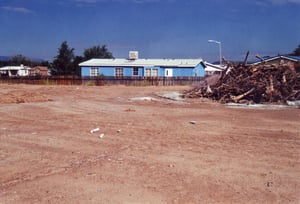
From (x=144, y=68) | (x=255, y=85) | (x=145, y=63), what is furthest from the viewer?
(x=145, y=63)

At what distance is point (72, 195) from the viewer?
18.3 feet

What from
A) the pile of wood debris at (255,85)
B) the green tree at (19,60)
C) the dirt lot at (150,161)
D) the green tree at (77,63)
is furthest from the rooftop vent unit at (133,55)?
the green tree at (19,60)

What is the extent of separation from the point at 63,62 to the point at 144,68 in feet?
63.5

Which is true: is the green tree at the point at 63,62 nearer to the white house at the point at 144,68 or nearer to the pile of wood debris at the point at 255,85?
the white house at the point at 144,68

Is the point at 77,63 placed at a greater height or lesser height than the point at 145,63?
greater

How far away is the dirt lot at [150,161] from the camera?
5.65 metres

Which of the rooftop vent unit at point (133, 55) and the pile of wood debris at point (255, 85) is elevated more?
the rooftop vent unit at point (133, 55)

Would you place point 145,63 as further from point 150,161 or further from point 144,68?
point 150,161

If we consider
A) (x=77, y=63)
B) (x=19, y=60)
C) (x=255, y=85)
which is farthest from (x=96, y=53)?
(x=255, y=85)

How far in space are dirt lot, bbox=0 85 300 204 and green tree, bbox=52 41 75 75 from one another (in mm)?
55910

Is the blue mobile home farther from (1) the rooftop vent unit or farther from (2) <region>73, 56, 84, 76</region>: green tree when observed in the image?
(2) <region>73, 56, 84, 76</region>: green tree

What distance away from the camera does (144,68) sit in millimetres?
54844

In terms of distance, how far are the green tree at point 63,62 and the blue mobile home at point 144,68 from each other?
12.4 metres

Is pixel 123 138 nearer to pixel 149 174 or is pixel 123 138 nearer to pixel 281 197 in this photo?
pixel 149 174
